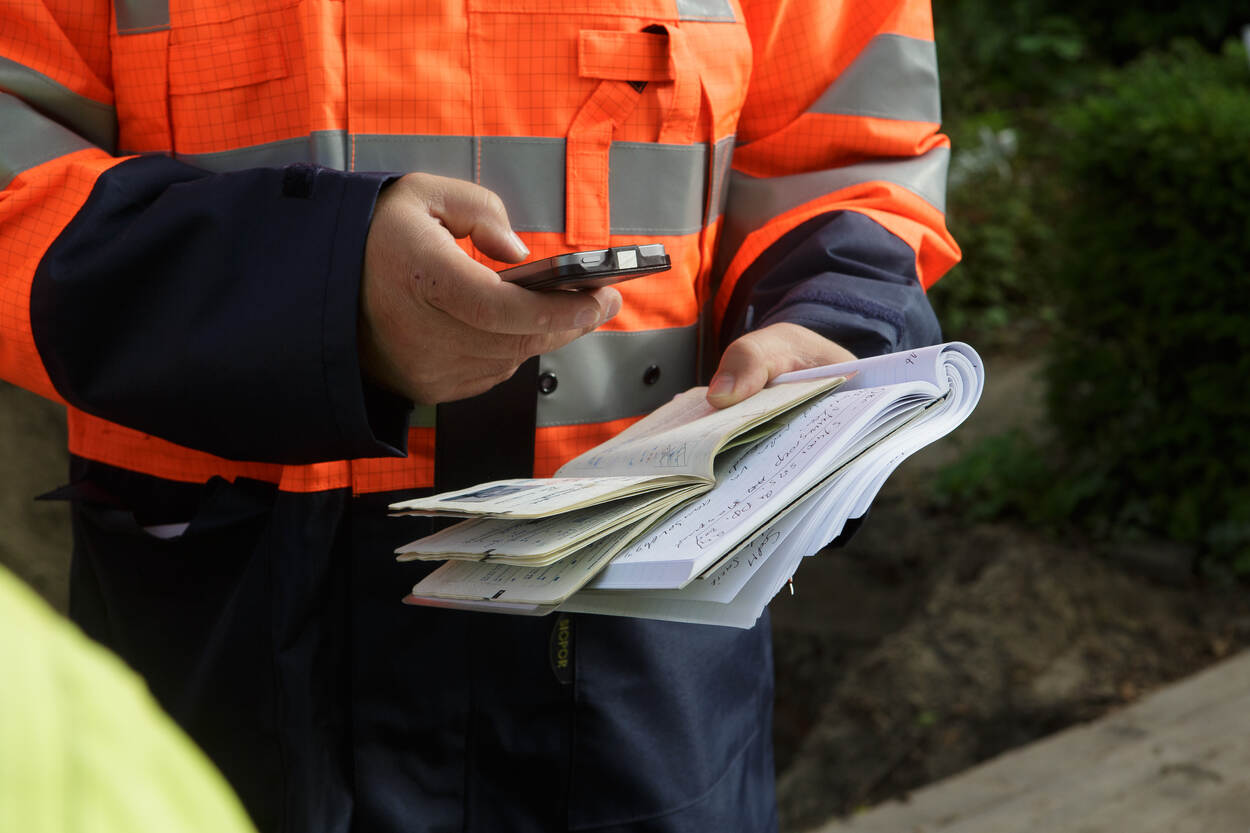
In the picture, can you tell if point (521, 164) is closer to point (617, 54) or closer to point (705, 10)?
point (617, 54)

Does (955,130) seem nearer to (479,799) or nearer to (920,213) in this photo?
(920,213)

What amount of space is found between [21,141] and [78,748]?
100 cm

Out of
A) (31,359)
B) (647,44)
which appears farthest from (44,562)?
(647,44)

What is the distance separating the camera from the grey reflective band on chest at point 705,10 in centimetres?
127

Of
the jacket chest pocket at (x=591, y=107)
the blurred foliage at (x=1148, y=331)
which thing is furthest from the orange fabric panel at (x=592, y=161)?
the blurred foliage at (x=1148, y=331)

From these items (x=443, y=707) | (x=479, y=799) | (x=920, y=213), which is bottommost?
(x=479, y=799)

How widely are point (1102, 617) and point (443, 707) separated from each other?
A: 3.30 m

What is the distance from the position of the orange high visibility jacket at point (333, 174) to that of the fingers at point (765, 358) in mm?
151

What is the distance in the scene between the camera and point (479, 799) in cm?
129

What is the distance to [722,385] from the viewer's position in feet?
4.05

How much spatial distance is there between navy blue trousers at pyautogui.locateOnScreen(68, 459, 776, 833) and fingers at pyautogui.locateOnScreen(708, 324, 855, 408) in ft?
1.01

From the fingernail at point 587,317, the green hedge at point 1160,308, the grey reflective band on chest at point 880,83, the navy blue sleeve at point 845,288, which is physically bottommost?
the green hedge at point 1160,308

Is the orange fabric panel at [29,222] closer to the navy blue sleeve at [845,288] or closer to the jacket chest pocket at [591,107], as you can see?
the jacket chest pocket at [591,107]

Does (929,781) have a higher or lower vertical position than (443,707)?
lower
